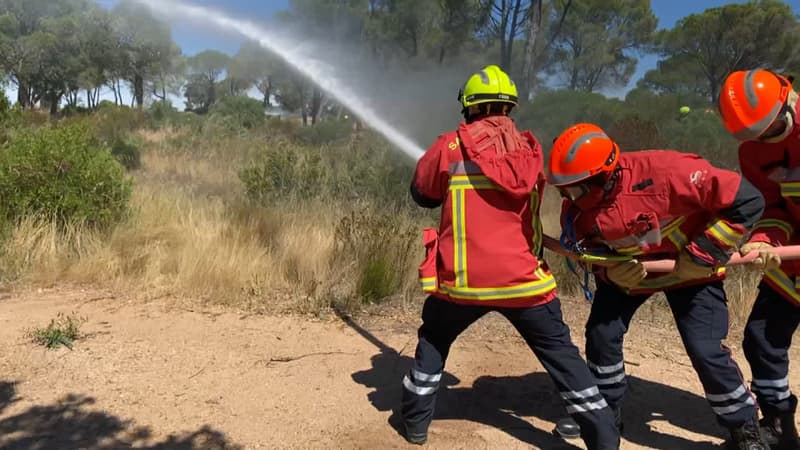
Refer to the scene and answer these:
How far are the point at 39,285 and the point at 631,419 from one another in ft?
14.7

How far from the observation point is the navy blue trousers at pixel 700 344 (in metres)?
2.59

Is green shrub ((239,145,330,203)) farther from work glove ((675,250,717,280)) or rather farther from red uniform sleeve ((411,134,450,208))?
work glove ((675,250,717,280))

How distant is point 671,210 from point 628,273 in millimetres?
304

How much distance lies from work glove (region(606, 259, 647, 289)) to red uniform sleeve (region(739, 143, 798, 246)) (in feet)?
2.00

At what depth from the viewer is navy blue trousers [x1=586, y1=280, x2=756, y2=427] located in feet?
→ 8.48

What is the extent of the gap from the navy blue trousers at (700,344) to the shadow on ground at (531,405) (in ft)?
1.40

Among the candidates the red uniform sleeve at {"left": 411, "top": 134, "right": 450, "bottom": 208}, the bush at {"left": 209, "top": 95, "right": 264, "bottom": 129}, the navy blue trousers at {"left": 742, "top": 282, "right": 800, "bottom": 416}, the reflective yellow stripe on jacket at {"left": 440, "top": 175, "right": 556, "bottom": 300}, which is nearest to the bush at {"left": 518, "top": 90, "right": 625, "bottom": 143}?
the bush at {"left": 209, "top": 95, "right": 264, "bottom": 129}

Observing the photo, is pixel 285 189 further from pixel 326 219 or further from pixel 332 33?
pixel 332 33

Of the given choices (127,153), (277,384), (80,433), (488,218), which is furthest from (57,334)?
(127,153)

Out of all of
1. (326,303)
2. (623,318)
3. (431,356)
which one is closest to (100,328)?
(326,303)

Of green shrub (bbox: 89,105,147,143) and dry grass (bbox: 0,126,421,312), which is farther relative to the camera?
green shrub (bbox: 89,105,147,143)

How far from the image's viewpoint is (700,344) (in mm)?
2596

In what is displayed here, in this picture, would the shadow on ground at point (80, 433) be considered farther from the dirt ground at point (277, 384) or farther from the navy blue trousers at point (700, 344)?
the navy blue trousers at point (700, 344)

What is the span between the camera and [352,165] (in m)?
9.38
